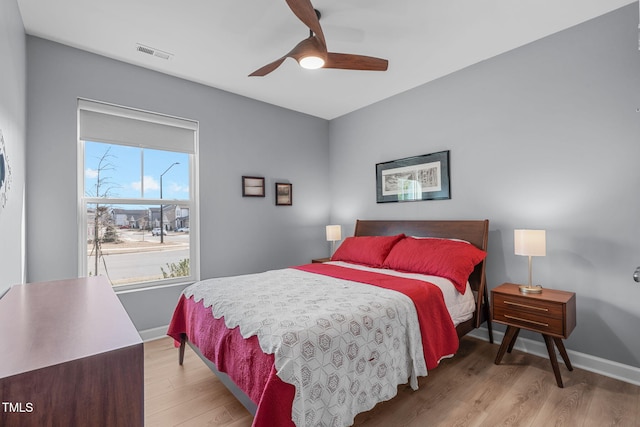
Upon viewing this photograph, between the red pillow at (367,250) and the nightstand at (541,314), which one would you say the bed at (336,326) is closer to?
the red pillow at (367,250)

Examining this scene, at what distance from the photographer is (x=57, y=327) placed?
0.98 meters

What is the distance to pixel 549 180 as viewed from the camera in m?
2.64

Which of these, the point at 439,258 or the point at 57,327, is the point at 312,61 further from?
the point at 57,327

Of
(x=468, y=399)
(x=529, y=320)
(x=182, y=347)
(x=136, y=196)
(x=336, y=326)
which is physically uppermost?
(x=136, y=196)

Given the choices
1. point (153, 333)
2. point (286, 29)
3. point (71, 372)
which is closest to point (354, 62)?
point (286, 29)

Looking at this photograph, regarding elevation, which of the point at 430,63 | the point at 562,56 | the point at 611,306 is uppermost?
the point at 430,63

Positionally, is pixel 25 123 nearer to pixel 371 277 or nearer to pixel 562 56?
pixel 371 277

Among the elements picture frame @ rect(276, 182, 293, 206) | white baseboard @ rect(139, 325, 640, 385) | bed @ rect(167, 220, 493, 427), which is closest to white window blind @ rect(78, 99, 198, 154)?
picture frame @ rect(276, 182, 293, 206)

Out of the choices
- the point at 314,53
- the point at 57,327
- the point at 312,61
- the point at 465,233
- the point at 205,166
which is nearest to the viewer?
the point at 57,327

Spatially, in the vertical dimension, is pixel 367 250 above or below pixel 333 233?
below

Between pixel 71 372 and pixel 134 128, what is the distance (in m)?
3.00

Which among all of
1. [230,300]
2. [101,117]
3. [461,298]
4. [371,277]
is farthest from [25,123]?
[461,298]

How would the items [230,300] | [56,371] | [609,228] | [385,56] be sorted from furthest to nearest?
[385,56], [609,228], [230,300], [56,371]

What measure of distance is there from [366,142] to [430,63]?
138 centimetres
